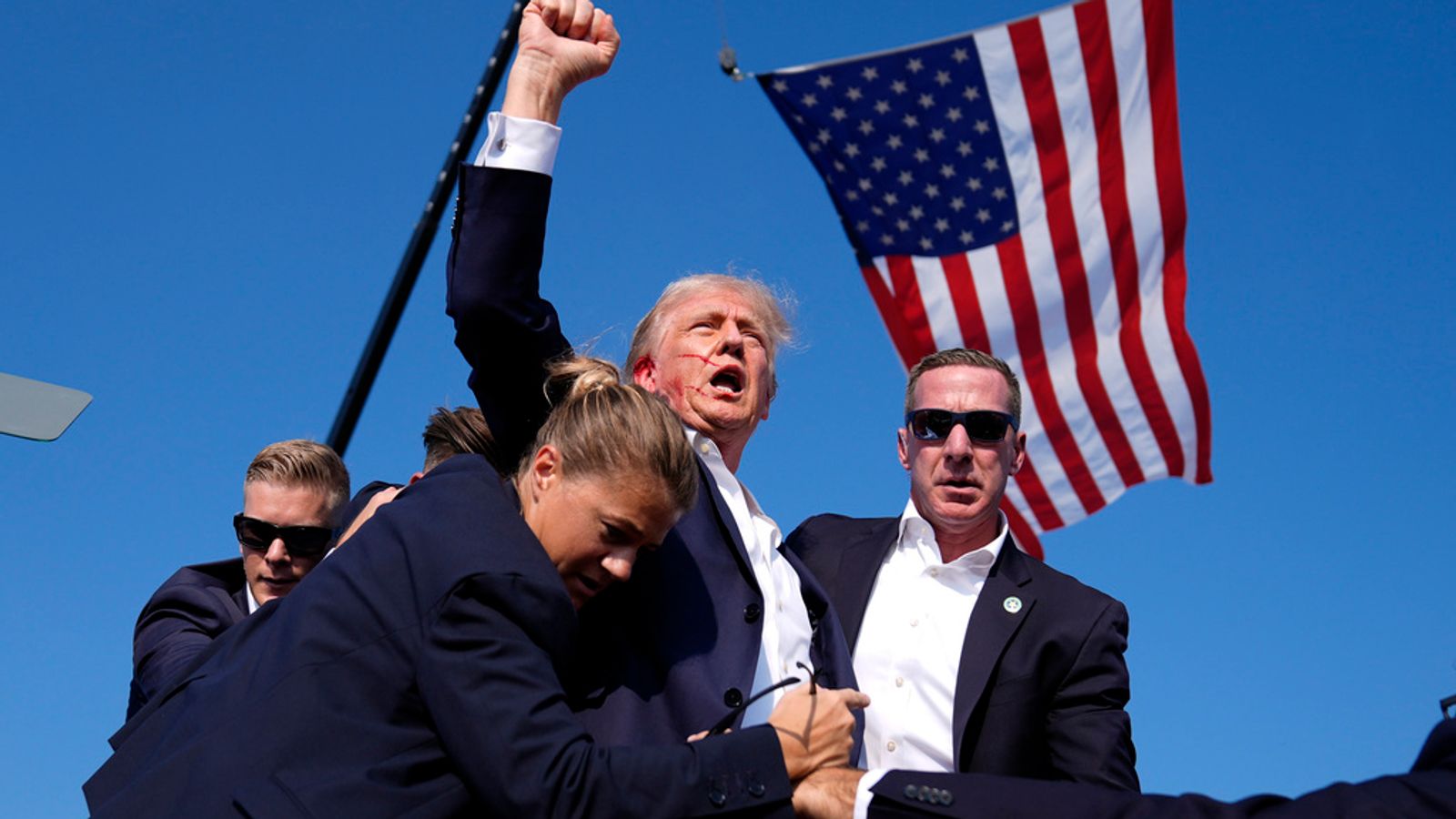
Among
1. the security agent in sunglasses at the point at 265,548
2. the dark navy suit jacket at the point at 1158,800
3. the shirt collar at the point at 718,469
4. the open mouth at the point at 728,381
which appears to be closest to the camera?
the dark navy suit jacket at the point at 1158,800

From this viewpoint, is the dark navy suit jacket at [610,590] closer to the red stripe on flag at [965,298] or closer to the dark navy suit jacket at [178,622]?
the dark navy suit jacket at [178,622]

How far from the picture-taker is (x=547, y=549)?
124 inches

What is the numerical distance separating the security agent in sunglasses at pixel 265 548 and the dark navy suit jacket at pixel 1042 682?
1.99 metres

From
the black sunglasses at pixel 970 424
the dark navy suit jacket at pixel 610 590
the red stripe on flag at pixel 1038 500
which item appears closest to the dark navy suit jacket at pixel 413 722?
the dark navy suit jacket at pixel 610 590

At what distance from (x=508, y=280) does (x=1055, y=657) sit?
2.07 metres

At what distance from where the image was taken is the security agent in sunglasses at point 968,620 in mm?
4312

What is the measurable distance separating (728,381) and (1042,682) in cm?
126

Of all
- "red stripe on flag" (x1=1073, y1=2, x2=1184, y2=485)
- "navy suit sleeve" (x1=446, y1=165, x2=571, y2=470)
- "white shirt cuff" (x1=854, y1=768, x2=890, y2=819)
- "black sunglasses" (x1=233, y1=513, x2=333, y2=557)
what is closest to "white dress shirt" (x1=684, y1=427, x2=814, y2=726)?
"white shirt cuff" (x1=854, y1=768, x2=890, y2=819)

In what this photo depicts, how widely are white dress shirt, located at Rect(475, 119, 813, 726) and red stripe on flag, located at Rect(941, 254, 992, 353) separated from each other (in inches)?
247

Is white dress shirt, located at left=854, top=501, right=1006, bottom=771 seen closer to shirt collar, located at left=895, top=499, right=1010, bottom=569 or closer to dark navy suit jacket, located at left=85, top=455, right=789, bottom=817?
shirt collar, located at left=895, top=499, right=1010, bottom=569

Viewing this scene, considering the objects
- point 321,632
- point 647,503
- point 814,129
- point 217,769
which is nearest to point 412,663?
point 321,632

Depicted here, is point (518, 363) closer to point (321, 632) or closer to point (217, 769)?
point (321, 632)

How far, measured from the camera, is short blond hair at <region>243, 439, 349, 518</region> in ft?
18.1

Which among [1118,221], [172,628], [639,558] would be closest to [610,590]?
[639,558]
